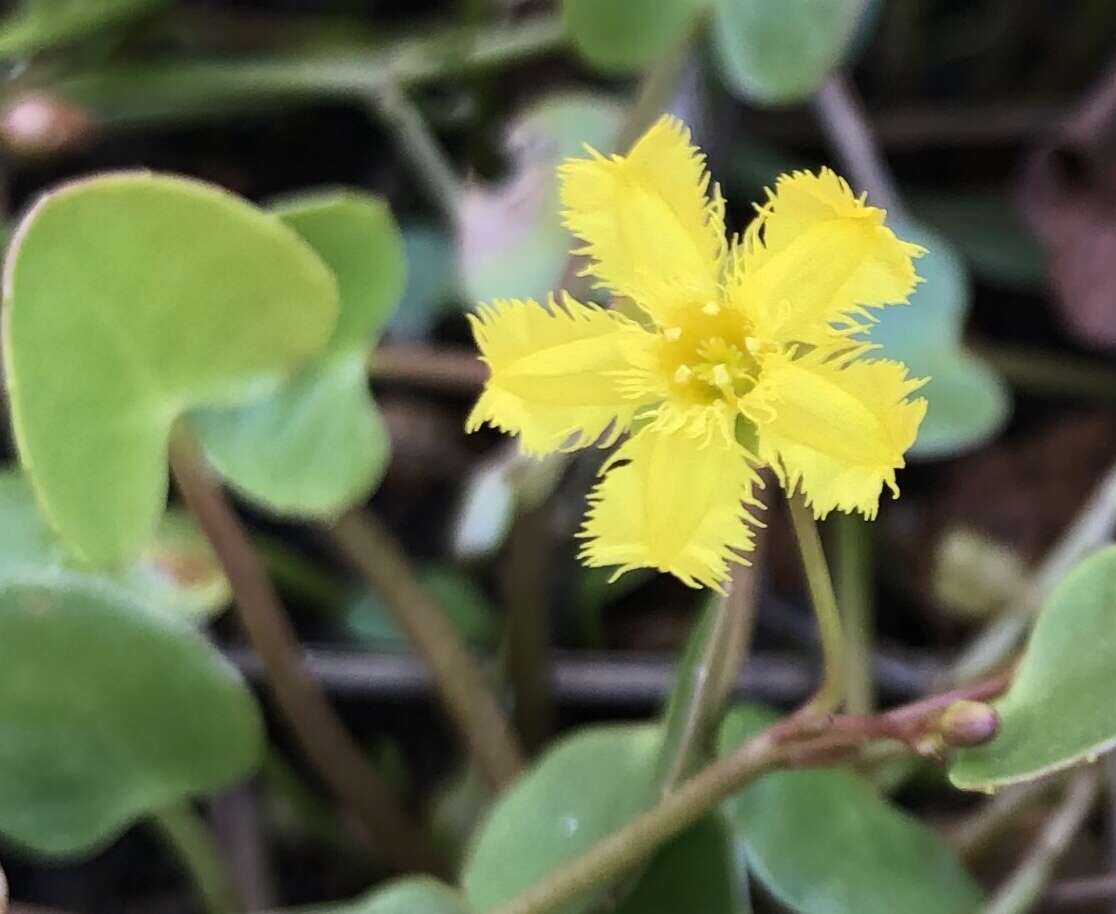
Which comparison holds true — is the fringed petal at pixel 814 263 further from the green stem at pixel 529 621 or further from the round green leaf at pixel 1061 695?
the green stem at pixel 529 621

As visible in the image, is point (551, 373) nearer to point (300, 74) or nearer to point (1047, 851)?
point (1047, 851)

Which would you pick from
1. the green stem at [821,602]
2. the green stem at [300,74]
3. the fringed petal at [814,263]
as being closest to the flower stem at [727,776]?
the green stem at [821,602]

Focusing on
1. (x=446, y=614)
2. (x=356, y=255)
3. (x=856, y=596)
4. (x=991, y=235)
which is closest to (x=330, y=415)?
(x=356, y=255)

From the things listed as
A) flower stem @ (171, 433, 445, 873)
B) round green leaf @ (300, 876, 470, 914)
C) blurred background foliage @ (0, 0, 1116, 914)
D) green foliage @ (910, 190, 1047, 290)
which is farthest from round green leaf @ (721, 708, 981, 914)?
green foliage @ (910, 190, 1047, 290)

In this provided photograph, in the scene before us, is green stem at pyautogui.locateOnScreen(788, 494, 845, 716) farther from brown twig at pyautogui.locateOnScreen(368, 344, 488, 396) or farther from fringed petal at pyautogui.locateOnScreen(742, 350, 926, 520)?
brown twig at pyautogui.locateOnScreen(368, 344, 488, 396)

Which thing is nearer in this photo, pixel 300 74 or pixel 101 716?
pixel 101 716


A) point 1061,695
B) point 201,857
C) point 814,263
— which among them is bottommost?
point 201,857
